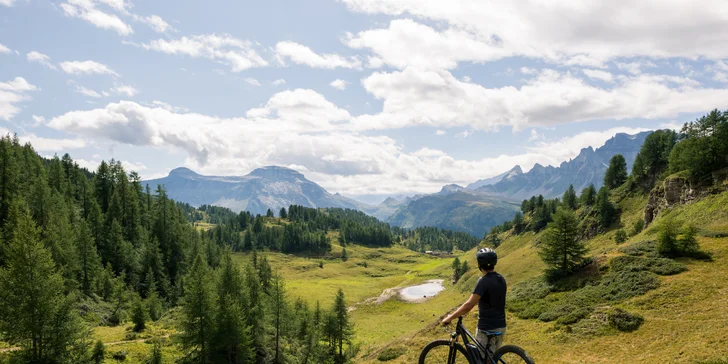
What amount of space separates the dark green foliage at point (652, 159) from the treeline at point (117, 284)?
101 metres

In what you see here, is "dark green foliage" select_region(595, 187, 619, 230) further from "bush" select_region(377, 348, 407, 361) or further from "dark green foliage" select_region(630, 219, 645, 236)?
"bush" select_region(377, 348, 407, 361)

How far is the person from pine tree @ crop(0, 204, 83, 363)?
3768cm

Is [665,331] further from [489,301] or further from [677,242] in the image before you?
[489,301]

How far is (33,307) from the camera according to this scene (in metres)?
30.4

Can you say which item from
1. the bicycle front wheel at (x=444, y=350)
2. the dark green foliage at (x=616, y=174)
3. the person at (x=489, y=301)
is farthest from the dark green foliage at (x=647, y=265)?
the dark green foliage at (x=616, y=174)

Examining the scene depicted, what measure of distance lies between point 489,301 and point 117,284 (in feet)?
231

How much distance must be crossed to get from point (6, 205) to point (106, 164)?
131ft

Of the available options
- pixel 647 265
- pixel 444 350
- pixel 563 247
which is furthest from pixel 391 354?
pixel 444 350

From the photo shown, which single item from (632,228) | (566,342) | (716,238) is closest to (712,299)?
(566,342)

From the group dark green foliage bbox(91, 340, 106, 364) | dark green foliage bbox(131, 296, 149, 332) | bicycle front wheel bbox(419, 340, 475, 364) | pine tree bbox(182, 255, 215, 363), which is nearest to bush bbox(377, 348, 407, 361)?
pine tree bbox(182, 255, 215, 363)

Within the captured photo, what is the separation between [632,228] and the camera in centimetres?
8088

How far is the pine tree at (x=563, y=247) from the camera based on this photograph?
52156mm

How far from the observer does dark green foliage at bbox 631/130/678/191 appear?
3989 inches

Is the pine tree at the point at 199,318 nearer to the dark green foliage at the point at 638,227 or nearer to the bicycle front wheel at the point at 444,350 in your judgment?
the bicycle front wheel at the point at 444,350
